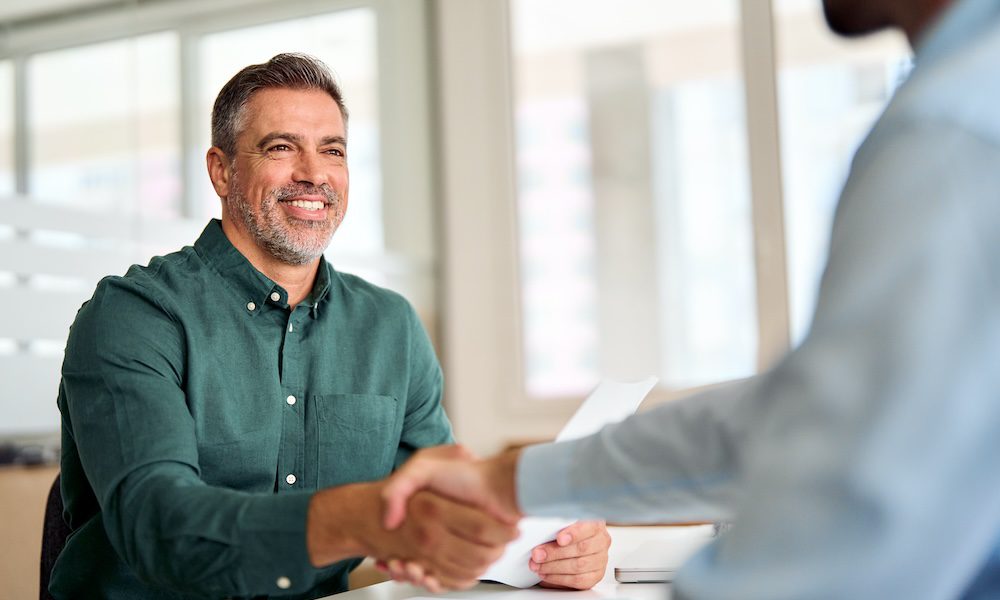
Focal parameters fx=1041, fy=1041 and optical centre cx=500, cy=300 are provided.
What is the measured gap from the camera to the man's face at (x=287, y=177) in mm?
1803

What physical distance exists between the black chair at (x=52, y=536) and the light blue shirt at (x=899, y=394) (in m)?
1.21

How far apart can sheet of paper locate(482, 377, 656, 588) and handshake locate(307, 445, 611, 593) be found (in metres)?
0.14

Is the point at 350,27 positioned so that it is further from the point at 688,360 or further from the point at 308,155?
the point at 308,155

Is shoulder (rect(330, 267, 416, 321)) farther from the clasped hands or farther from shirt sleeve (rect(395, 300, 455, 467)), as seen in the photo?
the clasped hands

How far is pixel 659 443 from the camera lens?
2.86 ft

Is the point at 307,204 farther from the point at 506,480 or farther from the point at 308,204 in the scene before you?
the point at 506,480

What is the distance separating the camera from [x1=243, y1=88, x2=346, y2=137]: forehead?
1862 mm

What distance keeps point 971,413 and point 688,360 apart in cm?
348

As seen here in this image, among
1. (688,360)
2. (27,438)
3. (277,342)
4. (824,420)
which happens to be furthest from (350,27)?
(824,420)

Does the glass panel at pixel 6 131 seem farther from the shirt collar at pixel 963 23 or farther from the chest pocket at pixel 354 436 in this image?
the shirt collar at pixel 963 23

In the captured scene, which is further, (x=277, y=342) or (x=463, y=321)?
(x=463, y=321)

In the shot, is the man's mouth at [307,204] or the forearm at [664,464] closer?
the forearm at [664,464]

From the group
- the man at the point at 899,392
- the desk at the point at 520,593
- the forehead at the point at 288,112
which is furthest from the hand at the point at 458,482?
the forehead at the point at 288,112

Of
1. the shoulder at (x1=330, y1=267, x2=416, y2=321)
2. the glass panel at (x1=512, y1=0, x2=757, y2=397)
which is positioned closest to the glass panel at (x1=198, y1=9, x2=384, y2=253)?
the glass panel at (x1=512, y1=0, x2=757, y2=397)
